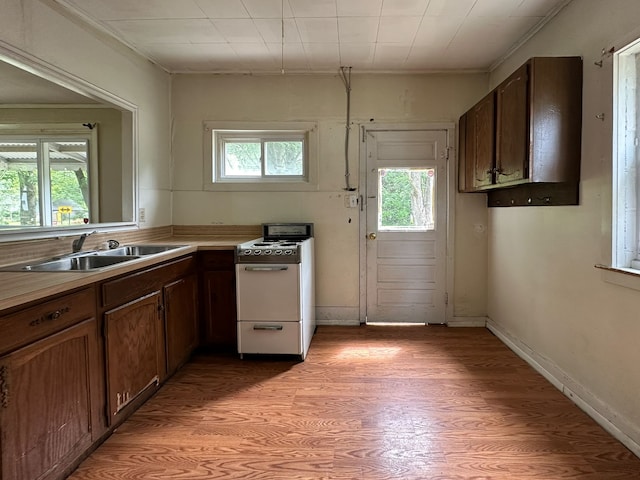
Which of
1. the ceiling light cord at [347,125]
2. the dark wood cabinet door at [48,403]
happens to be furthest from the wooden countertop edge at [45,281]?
the ceiling light cord at [347,125]

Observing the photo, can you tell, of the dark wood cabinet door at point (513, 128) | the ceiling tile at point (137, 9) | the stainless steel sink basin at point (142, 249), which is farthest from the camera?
the stainless steel sink basin at point (142, 249)

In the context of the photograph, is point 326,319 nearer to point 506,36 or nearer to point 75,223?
point 75,223

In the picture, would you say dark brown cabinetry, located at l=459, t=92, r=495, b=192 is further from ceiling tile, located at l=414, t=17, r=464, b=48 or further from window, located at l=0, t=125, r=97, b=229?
window, located at l=0, t=125, r=97, b=229

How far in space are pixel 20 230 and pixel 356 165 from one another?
269 centimetres

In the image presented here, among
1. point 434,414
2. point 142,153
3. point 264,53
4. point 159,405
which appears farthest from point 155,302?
point 264,53

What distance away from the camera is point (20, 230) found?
219cm

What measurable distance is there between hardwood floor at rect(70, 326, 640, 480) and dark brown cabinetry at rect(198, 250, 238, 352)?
0.19 meters

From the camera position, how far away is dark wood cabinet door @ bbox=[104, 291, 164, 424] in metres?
2.03

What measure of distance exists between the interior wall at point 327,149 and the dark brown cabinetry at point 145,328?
109 cm

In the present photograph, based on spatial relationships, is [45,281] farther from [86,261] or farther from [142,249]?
[142,249]

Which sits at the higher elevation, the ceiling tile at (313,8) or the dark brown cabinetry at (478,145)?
the ceiling tile at (313,8)

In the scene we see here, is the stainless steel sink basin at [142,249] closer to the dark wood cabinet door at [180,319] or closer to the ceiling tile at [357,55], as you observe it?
the dark wood cabinet door at [180,319]

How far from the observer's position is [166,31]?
2.96 metres

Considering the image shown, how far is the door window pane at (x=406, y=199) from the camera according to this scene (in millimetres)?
3930
